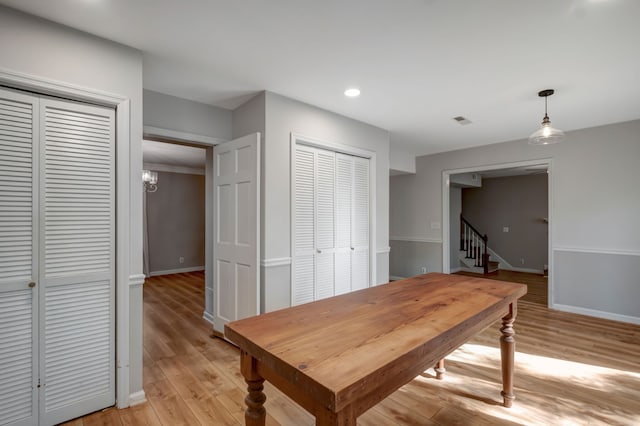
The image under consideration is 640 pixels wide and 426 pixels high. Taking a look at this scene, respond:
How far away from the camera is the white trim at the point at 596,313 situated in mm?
3629

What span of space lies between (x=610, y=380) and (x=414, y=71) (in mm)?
2921

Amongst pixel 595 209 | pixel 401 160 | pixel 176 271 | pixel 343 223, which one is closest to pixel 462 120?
pixel 401 160

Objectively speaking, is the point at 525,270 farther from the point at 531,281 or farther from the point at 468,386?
the point at 468,386

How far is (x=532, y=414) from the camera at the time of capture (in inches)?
76.1

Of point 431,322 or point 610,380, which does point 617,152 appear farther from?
point 431,322

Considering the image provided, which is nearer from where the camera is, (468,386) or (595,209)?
(468,386)

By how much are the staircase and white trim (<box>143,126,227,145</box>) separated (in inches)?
259

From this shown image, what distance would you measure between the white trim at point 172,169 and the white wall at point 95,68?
498 centimetres

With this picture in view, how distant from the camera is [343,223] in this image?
3594 mm

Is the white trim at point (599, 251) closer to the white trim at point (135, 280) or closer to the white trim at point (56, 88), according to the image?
the white trim at point (135, 280)

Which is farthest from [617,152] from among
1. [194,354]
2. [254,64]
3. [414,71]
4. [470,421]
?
[194,354]

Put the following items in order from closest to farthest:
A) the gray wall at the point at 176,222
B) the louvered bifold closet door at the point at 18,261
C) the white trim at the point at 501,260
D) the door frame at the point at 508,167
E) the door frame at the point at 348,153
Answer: the louvered bifold closet door at the point at 18,261 < the door frame at the point at 348,153 < the door frame at the point at 508,167 < the gray wall at the point at 176,222 < the white trim at the point at 501,260

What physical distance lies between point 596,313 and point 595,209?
4.41 feet

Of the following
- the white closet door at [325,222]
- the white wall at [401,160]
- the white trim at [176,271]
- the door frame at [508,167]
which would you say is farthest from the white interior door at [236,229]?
the white trim at [176,271]
